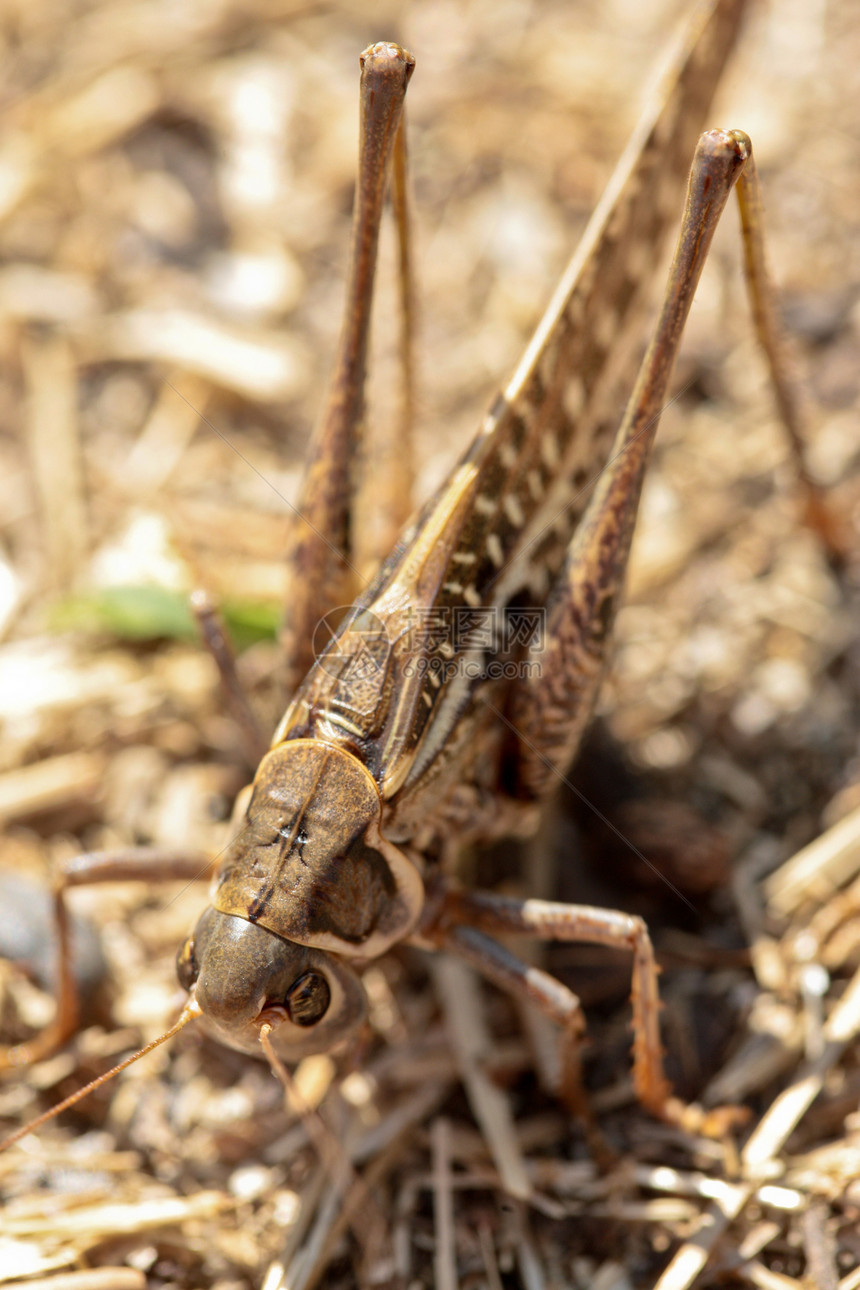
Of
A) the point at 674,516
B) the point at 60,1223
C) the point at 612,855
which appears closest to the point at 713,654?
the point at 674,516

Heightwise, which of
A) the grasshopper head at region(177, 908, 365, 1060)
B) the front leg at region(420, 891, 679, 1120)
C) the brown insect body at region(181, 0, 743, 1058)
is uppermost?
the brown insect body at region(181, 0, 743, 1058)

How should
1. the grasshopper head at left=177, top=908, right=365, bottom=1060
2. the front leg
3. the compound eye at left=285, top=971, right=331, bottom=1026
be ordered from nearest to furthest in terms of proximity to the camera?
1. the grasshopper head at left=177, top=908, right=365, bottom=1060
2. the compound eye at left=285, top=971, right=331, bottom=1026
3. the front leg

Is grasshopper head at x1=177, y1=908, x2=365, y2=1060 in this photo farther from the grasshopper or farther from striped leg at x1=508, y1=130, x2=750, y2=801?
striped leg at x1=508, y1=130, x2=750, y2=801

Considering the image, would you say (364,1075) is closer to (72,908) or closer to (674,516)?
(72,908)

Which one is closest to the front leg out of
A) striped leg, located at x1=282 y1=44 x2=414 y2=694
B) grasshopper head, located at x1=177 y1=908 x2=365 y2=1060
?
grasshopper head, located at x1=177 y1=908 x2=365 y2=1060

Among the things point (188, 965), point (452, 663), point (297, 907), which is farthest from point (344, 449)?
point (188, 965)

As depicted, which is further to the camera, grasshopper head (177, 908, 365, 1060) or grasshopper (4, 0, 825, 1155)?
grasshopper (4, 0, 825, 1155)

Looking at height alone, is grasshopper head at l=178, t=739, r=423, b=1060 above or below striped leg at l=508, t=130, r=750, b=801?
below
